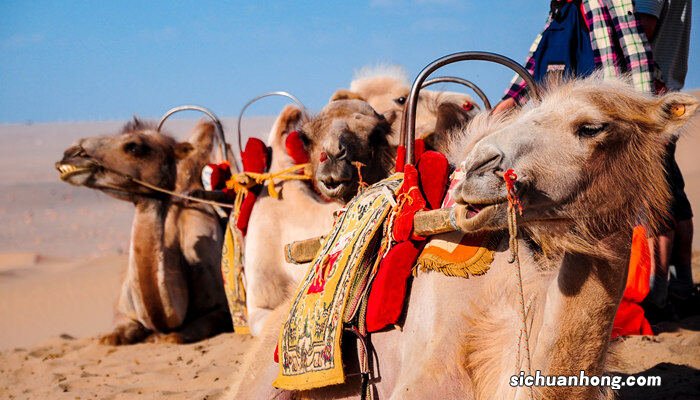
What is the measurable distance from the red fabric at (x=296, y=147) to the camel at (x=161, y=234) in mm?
2497

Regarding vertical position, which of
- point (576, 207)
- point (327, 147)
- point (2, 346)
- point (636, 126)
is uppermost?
point (327, 147)

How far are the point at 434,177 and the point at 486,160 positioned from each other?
86 cm

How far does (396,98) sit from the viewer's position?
21.6ft

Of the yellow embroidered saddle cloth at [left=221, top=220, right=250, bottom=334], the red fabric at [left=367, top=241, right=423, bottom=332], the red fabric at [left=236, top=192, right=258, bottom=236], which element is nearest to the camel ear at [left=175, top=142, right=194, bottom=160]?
the yellow embroidered saddle cloth at [left=221, top=220, right=250, bottom=334]

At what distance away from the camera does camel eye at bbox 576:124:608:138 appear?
2.45 meters

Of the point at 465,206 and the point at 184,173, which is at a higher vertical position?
the point at 184,173

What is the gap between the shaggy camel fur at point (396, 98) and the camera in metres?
5.64

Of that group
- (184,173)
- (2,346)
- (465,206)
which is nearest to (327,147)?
(465,206)

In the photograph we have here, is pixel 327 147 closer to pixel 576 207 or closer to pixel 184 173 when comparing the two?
pixel 576 207

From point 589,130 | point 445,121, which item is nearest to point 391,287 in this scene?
point 589,130

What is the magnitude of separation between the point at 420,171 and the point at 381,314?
567 mm

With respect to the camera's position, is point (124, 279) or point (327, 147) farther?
point (124, 279)

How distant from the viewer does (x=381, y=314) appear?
10.3ft

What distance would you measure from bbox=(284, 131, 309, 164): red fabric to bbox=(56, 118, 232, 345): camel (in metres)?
2.50
